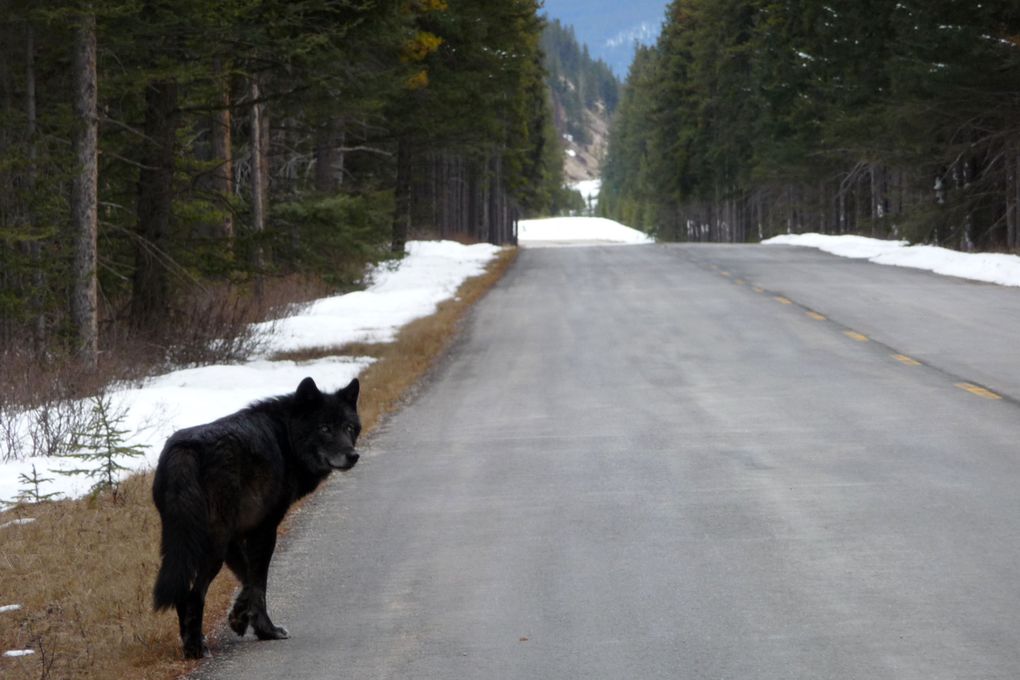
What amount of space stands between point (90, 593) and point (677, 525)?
364 centimetres

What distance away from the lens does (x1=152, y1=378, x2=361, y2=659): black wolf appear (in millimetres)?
6023

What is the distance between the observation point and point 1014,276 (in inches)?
1189

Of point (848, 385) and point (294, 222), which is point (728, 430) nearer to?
point (848, 385)

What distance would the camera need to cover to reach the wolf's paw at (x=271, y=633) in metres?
6.61

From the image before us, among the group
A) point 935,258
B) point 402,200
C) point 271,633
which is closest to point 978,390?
point 271,633

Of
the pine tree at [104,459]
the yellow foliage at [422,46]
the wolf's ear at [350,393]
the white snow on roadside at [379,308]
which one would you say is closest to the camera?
the wolf's ear at [350,393]

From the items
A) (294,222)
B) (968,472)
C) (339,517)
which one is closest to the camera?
(339,517)

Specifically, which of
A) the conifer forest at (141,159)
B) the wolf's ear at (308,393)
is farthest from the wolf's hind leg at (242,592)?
the conifer forest at (141,159)

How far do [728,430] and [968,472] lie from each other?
9.29 feet

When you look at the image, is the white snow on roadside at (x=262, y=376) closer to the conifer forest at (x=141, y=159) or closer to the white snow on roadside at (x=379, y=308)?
the white snow on roadside at (x=379, y=308)

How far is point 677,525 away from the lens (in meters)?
8.89

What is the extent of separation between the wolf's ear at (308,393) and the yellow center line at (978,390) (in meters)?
9.52

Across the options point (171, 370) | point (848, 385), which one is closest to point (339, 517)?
point (848, 385)

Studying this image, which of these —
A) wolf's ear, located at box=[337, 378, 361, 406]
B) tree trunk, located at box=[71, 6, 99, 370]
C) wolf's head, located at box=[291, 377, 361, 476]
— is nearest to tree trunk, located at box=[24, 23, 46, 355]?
tree trunk, located at box=[71, 6, 99, 370]
